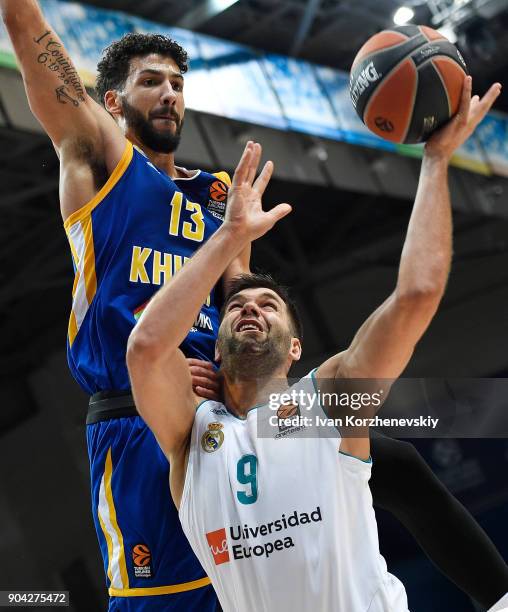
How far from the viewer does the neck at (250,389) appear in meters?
2.79

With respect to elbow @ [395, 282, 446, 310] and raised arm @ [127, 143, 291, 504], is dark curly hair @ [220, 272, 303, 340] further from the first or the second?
elbow @ [395, 282, 446, 310]

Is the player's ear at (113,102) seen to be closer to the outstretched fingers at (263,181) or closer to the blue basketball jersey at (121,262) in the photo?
the blue basketball jersey at (121,262)

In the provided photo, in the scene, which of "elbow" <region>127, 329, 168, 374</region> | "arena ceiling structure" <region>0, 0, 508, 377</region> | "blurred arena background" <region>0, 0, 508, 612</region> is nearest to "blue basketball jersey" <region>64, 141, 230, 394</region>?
"elbow" <region>127, 329, 168, 374</region>

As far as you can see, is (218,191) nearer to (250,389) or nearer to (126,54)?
(126,54)

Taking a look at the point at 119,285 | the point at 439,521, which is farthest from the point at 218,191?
the point at 439,521

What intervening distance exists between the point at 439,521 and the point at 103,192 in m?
1.95

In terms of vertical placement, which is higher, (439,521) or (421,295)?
(421,295)

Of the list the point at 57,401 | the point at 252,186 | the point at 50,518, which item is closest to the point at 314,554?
the point at 252,186

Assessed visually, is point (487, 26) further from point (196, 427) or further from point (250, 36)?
point (196, 427)

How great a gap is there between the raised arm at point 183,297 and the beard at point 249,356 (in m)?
0.25

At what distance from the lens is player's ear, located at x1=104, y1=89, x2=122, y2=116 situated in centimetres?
326

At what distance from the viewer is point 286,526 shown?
250 centimetres

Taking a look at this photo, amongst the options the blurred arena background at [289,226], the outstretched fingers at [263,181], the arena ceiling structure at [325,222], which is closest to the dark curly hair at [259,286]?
the outstretched fingers at [263,181]

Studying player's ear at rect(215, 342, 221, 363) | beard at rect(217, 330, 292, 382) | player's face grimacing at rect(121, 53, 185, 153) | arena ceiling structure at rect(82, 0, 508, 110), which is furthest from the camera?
arena ceiling structure at rect(82, 0, 508, 110)
